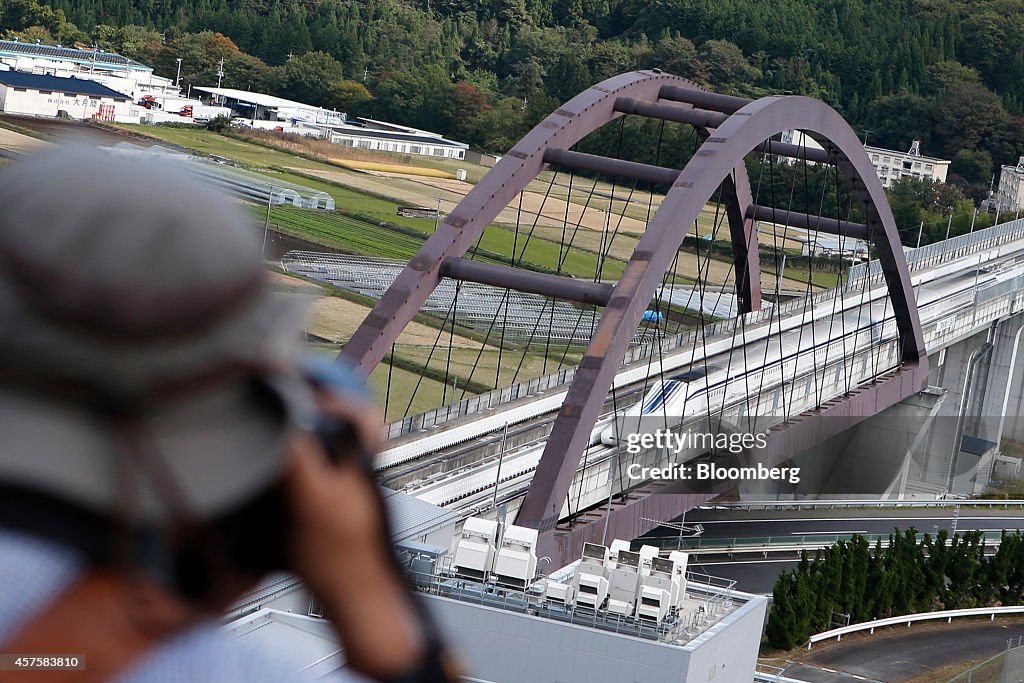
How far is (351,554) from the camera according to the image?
0.96 m

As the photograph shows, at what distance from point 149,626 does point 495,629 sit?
15.7 m

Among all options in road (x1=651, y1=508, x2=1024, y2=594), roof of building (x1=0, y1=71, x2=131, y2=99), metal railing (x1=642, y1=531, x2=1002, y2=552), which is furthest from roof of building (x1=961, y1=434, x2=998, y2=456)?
roof of building (x1=0, y1=71, x2=131, y2=99)

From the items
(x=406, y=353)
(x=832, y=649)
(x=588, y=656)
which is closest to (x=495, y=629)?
(x=588, y=656)

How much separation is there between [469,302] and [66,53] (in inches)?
1429

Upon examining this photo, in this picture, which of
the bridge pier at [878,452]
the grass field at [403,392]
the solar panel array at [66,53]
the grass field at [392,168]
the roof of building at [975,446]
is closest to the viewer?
the grass field at [403,392]

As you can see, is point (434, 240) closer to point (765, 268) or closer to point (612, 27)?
point (765, 268)

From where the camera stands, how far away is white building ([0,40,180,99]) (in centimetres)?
7469

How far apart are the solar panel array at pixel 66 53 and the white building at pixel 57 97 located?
5.07 m

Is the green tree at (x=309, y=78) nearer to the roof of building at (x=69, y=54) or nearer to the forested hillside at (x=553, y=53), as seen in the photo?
the forested hillside at (x=553, y=53)

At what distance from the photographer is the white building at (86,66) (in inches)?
2940

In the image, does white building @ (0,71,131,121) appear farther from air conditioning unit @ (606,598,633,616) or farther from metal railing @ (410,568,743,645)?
air conditioning unit @ (606,598,633,616)

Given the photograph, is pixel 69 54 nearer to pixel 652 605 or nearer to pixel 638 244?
pixel 638 244

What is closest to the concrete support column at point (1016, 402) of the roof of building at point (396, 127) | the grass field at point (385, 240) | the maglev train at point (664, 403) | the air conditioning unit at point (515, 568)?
the maglev train at point (664, 403)

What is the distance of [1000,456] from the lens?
44125 millimetres
